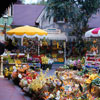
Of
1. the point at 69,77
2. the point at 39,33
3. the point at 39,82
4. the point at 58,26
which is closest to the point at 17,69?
the point at 69,77

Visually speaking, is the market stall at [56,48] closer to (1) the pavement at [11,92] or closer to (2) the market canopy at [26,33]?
(2) the market canopy at [26,33]

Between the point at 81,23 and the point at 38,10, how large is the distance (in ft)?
16.4

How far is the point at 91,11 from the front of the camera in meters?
19.9

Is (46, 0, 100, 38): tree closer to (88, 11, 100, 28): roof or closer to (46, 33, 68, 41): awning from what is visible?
(46, 33, 68, 41): awning

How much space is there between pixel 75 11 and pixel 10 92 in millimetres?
12023

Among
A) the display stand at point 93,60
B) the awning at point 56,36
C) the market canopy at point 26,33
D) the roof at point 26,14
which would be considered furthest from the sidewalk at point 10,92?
the roof at point 26,14

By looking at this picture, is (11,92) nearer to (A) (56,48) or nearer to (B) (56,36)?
(B) (56,36)

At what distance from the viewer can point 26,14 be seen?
23.2 metres

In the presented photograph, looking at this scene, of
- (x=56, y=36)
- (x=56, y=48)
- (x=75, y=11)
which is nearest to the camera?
(x=75, y=11)

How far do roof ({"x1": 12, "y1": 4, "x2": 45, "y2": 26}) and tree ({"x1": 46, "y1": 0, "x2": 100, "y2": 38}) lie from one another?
228 cm

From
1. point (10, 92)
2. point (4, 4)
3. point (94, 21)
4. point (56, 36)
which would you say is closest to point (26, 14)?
point (56, 36)

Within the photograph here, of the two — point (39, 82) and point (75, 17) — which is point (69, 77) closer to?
point (39, 82)

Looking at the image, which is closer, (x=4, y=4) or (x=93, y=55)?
(x=4, y=4)

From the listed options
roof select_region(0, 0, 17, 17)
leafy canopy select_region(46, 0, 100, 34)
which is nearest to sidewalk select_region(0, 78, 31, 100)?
roof select_region(0, 0, 17, 17)
